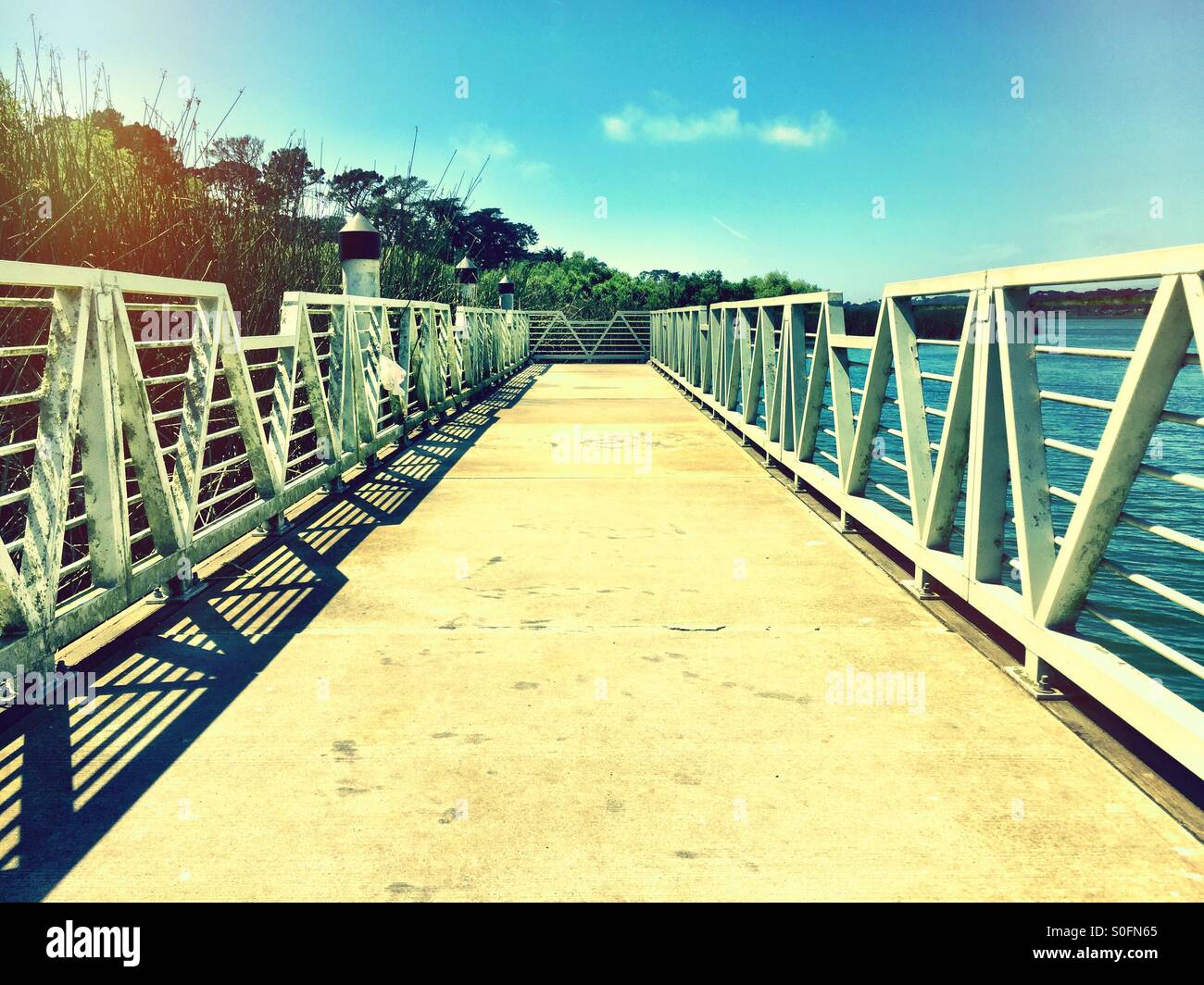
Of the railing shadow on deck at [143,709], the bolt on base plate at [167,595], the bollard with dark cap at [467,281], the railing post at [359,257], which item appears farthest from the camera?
the bollard with dark cap at [467,281]

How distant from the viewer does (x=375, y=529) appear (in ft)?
17.5

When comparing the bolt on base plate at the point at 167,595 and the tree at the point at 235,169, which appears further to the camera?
the tree at the point at 235,169

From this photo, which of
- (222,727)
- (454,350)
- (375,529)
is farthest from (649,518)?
(454,350)

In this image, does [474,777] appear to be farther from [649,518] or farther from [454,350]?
[454,350]

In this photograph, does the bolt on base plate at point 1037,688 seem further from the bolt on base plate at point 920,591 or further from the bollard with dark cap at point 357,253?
the bollard with dark cap at point 357,253

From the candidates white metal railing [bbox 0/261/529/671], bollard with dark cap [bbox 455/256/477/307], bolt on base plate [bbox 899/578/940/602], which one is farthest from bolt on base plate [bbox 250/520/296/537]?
bollard with dark cap [bbox 455/256/477/307]

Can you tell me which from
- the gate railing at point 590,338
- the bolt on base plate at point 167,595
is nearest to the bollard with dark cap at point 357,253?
the bolt on base plate at point 167,595

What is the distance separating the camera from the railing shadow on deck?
222cm

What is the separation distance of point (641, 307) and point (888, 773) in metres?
30.6

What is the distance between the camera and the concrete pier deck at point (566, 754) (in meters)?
2.04

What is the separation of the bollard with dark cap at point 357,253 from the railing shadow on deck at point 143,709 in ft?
11.1

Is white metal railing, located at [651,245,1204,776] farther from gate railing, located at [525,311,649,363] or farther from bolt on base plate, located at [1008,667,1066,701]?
gate railing, located at [525,311,649,363]

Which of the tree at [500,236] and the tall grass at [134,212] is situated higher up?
the tree at [500,236]
